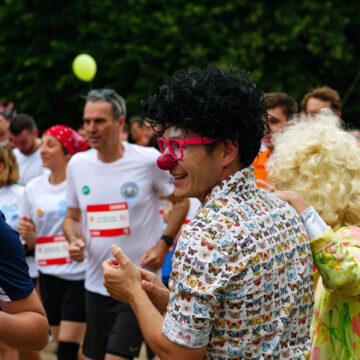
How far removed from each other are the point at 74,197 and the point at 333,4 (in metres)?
12.2

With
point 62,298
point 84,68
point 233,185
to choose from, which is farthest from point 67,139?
point 84,68

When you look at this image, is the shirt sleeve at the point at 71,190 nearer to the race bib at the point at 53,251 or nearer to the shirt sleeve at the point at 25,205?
the race bib at the point at 53,251

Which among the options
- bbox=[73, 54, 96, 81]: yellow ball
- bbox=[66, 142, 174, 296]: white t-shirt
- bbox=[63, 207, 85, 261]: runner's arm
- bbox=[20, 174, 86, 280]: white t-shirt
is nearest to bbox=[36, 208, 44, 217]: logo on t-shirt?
bbox=[20, 174, 86, 280]: white t-shirt

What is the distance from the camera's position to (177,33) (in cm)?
1398

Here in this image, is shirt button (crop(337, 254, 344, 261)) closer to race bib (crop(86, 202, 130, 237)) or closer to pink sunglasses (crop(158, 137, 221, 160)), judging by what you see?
pink sunglasses (crop(158, 137, 221, 160))

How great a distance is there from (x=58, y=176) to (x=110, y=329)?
1.73 m

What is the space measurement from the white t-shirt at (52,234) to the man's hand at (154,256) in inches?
45.8

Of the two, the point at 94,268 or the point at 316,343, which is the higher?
the point at 316,343

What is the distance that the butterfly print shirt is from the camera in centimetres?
162

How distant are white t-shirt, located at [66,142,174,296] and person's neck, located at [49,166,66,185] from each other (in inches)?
40.3

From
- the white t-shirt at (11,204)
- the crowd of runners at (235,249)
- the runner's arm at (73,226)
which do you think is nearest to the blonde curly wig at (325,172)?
the crowd of runners at (235,249)

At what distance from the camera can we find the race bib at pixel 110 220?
4.01 m

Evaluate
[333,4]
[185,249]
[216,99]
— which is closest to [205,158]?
[216,99]

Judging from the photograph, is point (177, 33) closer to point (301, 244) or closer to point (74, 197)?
point (74, 197)
